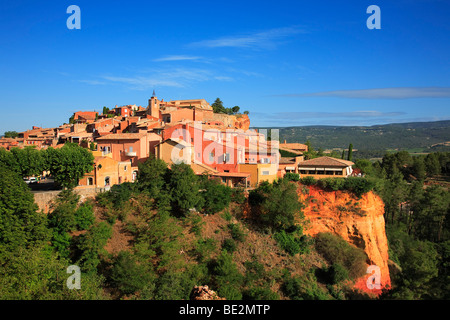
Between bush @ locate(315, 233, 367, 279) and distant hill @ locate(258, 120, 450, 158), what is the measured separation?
109 meters

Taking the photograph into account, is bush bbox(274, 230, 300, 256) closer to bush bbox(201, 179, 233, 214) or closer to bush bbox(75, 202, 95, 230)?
bush bbox(201, 179, 233, 214)

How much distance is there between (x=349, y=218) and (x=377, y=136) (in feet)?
551

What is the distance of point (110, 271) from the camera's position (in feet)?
69.5

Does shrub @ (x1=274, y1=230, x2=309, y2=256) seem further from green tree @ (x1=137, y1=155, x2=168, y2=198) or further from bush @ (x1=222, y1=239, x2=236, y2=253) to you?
green tree @ (x1=137, y1=155, x2=168, y2=198)

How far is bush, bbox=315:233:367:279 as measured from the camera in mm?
26219

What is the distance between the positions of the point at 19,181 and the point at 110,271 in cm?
885

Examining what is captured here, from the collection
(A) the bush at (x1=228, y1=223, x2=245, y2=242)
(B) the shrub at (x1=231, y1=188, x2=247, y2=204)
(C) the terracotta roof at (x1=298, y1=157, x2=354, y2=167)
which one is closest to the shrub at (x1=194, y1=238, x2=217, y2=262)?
(A) the bush at (x1=228, y1=223, x2=245, y2=242)

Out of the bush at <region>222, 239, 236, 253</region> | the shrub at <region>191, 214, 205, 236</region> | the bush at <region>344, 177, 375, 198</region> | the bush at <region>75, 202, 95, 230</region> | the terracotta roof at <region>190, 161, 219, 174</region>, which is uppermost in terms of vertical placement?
the terracotta roof at <region>190, 161, 219, 174</region>

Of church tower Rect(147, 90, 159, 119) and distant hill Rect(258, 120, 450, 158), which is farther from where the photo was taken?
distant hill Rect(258, 120, 450, 158)

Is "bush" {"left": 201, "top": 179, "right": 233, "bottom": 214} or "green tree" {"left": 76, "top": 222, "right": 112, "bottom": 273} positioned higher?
"bush" {"left": 201, "top": 179, "right": 233, "bottom": 214}

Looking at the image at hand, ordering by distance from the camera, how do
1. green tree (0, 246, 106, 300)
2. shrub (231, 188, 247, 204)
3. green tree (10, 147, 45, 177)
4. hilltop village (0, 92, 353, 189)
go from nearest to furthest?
green tree (0, 246, 106, 300) < green tree (10, 147, 45, 177) < shrub (231, 188, 247, 204) < hilltop village (0, 92, 353, 189)

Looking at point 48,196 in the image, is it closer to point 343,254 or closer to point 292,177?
point 292,177

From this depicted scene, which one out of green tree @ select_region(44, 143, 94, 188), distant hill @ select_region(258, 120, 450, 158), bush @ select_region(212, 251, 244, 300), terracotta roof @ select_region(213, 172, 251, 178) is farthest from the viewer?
distant hill @ select_region(258, 120, 450, 158)
